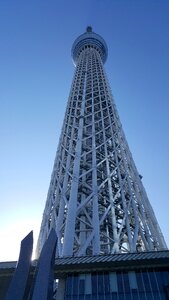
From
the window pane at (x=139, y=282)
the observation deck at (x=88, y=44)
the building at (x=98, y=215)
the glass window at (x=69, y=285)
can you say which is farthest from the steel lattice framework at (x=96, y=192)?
the observation deck at (x=88, y=44)

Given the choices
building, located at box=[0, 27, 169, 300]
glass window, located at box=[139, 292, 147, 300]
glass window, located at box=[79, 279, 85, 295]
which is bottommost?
glass window, located at box=[139, 292, 147, 300]

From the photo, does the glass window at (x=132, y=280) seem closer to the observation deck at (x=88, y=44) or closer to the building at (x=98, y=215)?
the building at (x=98, y=215)

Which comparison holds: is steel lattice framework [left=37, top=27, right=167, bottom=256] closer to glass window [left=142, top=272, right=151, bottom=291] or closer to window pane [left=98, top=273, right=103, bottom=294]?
window pane [left=98, top=273, right=103, bottom=294]

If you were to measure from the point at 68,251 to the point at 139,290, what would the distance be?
518 centimetres

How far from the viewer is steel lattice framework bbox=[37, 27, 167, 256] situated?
24.3 metres

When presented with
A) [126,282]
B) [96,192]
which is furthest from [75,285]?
[96,192]

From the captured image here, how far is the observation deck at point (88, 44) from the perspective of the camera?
65875mm

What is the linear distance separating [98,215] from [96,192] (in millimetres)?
2626

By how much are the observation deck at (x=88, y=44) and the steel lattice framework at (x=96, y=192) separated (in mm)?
23006

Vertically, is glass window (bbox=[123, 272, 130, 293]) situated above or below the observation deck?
below

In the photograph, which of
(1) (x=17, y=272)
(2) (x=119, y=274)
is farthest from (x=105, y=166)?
(1) (x=17, y=272)

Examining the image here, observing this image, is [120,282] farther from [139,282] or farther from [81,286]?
[81,286]

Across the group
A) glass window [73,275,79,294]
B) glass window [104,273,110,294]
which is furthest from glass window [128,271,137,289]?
glass window [73,275,79,294]

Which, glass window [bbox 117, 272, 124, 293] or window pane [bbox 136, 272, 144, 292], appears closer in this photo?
window pane [bbox 136, 272, 144, 292]
